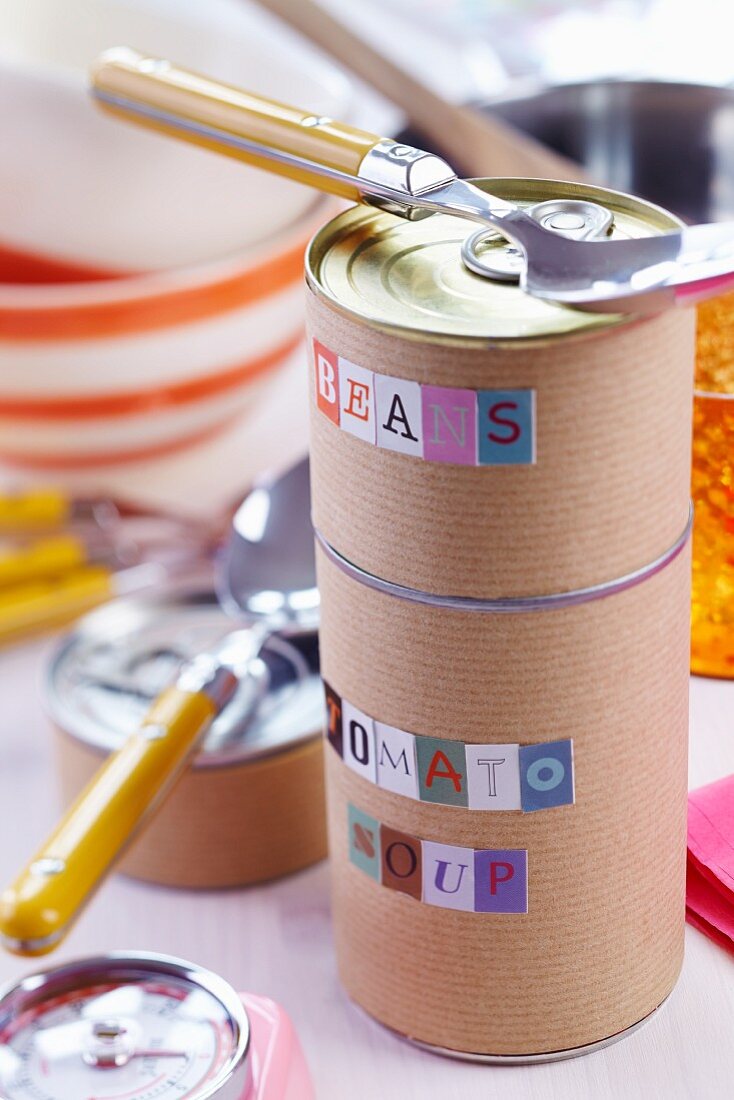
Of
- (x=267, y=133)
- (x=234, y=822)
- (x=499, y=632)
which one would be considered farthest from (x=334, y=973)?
(x=267, y=133)

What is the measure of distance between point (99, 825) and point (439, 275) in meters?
0.23

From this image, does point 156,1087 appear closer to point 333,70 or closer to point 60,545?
point 60,545

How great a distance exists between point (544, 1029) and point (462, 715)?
0.13 meters

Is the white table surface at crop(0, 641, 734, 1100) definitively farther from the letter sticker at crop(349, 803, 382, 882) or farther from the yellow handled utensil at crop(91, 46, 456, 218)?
the yellow handled utensil at crop(91, 46, 456, 218)

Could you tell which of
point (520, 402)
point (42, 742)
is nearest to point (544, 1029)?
point (520, 402)

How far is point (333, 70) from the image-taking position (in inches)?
37.7

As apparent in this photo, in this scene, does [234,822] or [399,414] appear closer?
[399,414]

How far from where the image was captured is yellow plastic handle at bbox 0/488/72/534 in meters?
0.91

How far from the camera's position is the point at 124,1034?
519 millimetres

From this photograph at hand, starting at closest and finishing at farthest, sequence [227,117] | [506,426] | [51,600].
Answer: [506,426] < [227,117] < [51,600]

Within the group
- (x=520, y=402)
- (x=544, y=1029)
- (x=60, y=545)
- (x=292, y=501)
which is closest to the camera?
(x=520, y=402)

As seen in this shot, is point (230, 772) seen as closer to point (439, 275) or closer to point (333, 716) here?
point (333, 716)

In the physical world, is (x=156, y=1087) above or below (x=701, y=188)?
below

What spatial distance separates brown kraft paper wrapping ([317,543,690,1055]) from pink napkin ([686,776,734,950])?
0.03 m
